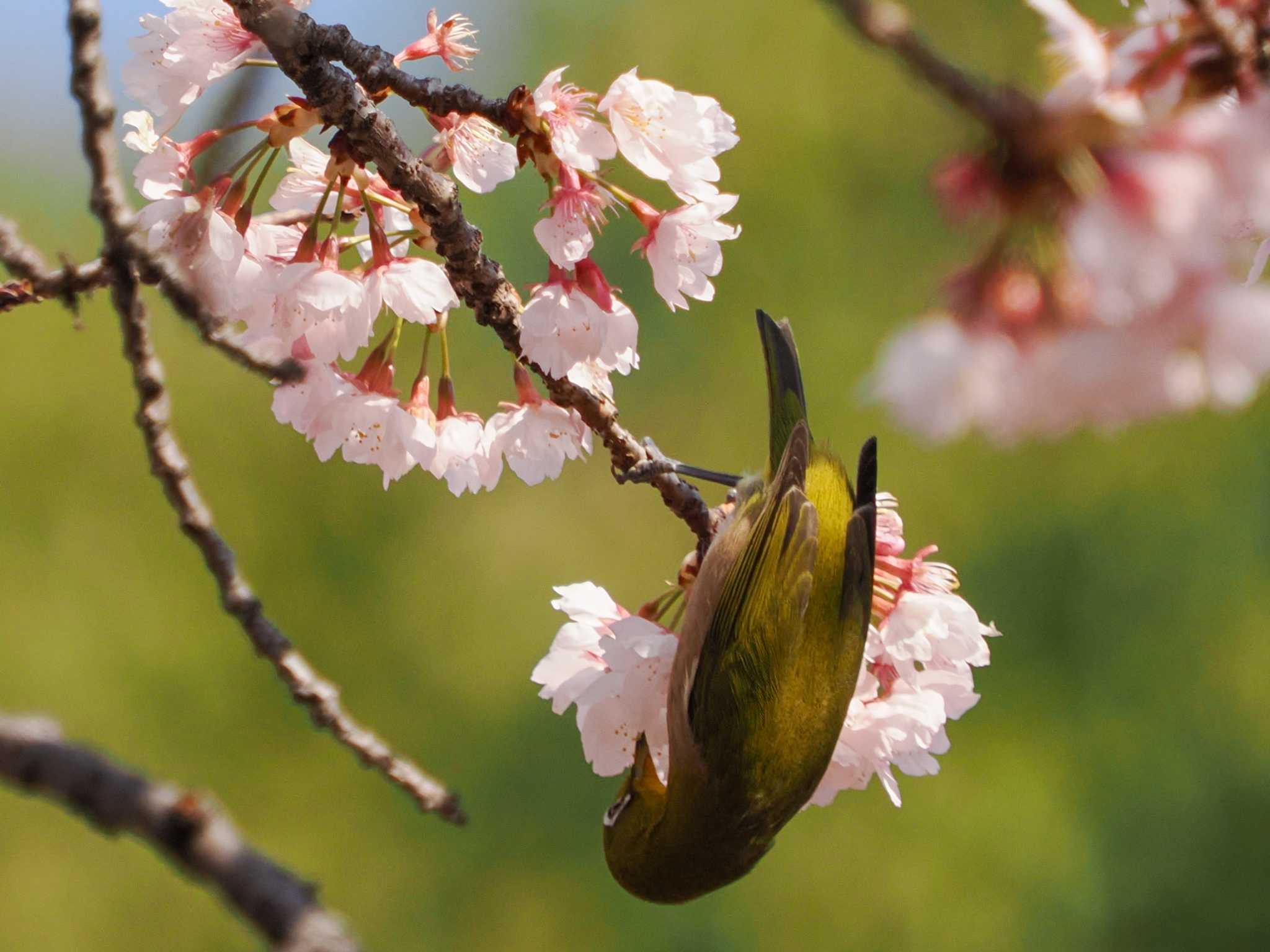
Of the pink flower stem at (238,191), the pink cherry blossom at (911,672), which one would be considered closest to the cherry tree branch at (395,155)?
the pink flower stem at (238,191)

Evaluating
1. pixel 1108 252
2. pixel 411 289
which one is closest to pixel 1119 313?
pixel 1108 252

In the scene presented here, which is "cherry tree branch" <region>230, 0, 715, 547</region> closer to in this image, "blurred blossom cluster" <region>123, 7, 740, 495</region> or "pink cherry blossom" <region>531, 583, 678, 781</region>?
"blurred blossom cluster" <region>123, 7, 740, 495</region>

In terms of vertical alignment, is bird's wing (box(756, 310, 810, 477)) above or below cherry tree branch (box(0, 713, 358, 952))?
below

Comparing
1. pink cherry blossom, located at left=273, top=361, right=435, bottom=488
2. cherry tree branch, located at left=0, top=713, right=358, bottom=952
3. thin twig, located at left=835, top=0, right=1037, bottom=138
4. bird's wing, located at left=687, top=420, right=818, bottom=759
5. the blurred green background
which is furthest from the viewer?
the blurred green background

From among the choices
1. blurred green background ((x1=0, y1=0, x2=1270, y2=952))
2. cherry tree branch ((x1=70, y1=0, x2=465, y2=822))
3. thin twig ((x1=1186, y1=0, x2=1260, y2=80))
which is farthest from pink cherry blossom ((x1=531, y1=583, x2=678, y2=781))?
blurred green background ((x1=0, y1=0, x2=1270, y2=952))

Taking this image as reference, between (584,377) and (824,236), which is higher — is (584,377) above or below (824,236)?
above

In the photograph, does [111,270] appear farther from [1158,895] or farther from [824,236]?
[824,236]

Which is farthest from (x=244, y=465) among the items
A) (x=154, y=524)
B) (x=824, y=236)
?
(x=824, y=236)

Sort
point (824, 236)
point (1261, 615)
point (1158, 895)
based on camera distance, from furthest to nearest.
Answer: point (824, 236)
point (1261, 615)
point (1158, 895)
